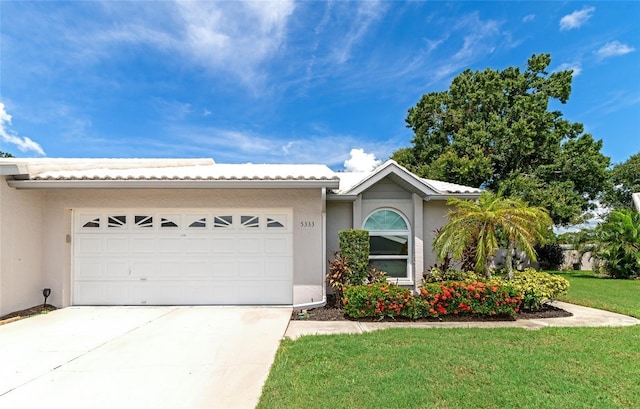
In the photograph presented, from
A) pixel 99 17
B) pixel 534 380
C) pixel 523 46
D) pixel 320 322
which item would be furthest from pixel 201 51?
pixel 523 46

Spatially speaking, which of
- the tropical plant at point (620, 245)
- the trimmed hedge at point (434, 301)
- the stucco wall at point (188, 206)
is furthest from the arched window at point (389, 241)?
the tropical plant at point (620, 245)

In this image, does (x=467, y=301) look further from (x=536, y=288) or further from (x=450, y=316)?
(x=536, y=288)

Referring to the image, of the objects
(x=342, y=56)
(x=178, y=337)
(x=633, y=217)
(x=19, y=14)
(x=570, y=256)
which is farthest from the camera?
(x=570, y=256)

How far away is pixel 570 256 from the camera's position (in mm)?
22953

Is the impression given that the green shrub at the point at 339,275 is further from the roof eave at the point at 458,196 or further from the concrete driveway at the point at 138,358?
the roof eave at the point at 458,196

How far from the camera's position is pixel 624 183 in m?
30.5

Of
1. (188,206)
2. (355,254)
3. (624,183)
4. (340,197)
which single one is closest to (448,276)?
(355,254)

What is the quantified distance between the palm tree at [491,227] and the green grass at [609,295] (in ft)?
9.34

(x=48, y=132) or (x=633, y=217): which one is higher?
(x=48, y=132)

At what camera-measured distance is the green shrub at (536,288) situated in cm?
877

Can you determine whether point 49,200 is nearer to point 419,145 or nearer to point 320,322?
point 320,322

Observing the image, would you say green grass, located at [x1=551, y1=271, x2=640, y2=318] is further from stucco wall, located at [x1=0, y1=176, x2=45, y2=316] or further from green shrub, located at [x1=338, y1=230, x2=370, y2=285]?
stucco wall, located at [x1=0, y1=176, x2=45, y2=316]

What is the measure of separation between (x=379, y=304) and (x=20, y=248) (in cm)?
929

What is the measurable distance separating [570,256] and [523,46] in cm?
1417
